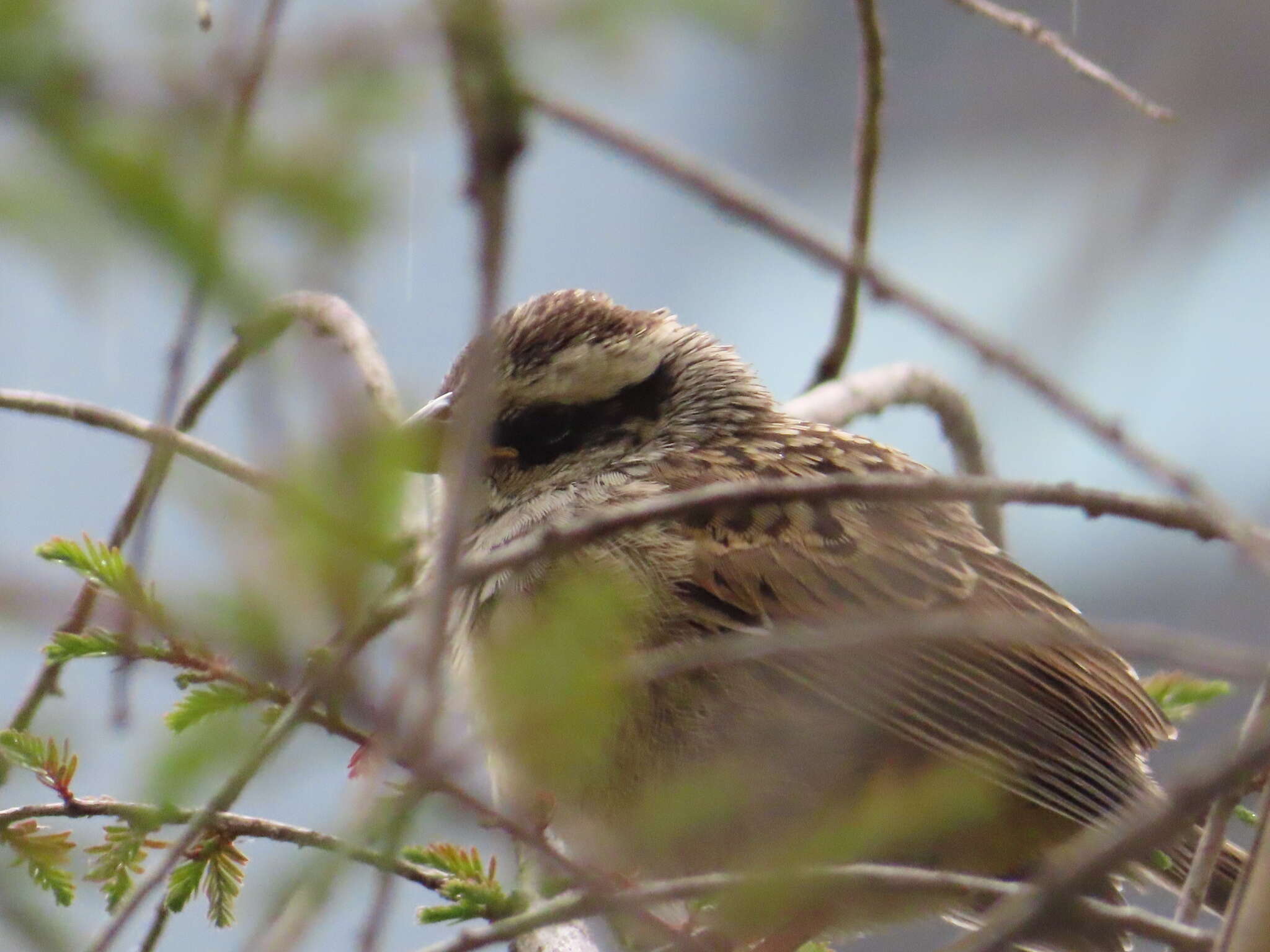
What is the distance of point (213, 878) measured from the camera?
2.61 metres

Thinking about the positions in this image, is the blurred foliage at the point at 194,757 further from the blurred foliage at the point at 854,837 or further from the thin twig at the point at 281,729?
the blurred foliage at the point at 854,837

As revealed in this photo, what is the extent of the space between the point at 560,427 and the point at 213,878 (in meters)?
1.45

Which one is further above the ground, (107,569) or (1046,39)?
(1046,39)

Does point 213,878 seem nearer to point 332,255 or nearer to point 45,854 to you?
point 45,854

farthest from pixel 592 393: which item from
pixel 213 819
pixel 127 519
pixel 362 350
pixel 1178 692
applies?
pixel 213 819

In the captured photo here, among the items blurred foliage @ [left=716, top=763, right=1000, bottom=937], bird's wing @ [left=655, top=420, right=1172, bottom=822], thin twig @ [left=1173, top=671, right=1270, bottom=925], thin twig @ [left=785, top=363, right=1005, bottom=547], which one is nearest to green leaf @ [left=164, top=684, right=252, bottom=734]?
blurred foliage @ [left=716, top=763, right=1000, bottom=937]

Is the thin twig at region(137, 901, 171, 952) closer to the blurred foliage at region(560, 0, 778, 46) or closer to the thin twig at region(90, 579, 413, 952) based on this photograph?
the thin twig at region(90, 579, 413, 952)

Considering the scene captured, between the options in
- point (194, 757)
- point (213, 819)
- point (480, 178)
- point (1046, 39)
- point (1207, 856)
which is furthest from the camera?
point (1046, 39)

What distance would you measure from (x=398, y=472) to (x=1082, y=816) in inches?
86.5

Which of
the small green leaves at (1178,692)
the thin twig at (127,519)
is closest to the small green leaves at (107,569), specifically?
the thin twig at (127,519)

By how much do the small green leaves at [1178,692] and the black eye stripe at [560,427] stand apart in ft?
4.56

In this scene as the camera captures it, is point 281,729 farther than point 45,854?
No

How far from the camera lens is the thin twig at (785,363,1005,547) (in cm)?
430

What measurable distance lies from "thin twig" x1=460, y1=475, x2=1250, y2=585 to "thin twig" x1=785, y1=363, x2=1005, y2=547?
7.82 feet
